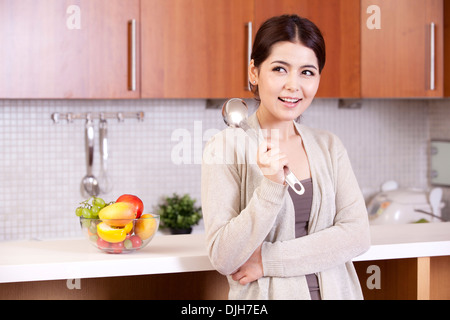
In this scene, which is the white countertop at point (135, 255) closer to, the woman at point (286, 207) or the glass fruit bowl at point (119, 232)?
the glass fruit bowl at point (119, 232)

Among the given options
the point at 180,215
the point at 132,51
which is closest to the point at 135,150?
the point at 180,215

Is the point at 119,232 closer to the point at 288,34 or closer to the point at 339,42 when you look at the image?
the point at 288,34

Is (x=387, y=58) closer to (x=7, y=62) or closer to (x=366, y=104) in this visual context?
(x=366, y=104)

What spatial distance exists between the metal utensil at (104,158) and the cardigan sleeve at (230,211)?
1.47 metres

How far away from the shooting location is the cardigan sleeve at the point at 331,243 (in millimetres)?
1312

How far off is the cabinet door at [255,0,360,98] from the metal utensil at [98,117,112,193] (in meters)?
0.95

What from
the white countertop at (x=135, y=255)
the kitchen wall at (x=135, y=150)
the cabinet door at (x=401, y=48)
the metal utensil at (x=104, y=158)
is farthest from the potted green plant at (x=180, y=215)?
the white countertop at (x=135, y=255)

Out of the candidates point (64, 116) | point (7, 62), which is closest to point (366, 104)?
point (64, 116)

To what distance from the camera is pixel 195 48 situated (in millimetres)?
2508

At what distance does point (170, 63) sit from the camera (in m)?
2.48

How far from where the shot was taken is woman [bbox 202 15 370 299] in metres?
1.30

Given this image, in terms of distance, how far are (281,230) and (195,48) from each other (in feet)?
4.38
